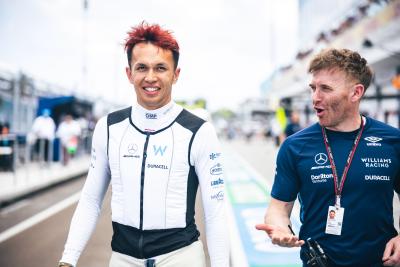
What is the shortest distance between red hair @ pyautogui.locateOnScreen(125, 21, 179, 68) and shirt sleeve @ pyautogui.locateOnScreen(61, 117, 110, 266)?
1.61 ft

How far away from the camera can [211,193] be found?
2.23 metres

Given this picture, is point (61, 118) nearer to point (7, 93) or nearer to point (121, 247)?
point (7, 93)

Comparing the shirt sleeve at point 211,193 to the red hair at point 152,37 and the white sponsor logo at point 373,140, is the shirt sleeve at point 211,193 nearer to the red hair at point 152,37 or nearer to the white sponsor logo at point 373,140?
the red hair at point 152,37

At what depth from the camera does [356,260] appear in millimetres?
2207

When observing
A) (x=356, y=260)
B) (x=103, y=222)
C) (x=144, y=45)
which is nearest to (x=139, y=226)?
(x=144, y=45)

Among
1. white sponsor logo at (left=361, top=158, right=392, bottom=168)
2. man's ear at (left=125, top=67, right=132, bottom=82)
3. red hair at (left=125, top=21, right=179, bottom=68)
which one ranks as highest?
red hair at (left=125, top=21, right=179, bottom=68)

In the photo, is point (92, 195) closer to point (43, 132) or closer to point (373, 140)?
point (373, 140)

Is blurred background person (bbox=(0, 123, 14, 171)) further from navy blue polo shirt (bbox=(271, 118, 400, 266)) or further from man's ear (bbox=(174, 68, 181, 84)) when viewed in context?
navy blue polo shirt (bbox=(271, 118, 400, 266))

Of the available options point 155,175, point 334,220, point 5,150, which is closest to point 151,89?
point 155,175

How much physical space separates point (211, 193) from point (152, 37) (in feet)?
2.97

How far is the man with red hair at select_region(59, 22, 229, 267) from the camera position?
2148mm

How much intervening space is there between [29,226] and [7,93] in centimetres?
786

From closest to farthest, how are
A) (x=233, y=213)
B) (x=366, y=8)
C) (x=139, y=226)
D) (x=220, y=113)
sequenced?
(x=139, y=226) → (x=233, y=213) → (x=366, y=8) → (x=220, y=113)

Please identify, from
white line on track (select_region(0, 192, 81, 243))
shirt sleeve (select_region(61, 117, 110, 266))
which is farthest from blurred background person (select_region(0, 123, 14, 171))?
shirt sleeve (select_region(61, 117, 110, 266))
